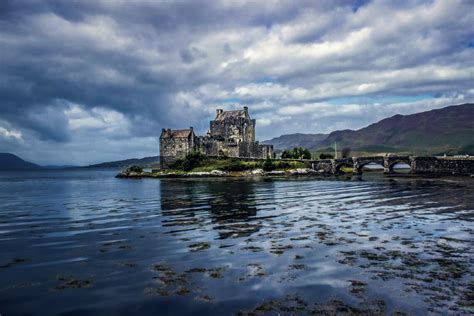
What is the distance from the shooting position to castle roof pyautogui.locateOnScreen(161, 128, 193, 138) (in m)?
159

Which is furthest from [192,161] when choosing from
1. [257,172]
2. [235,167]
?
[257,172]

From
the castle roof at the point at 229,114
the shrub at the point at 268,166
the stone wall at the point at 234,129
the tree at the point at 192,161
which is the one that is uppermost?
the castle roof at the point at 229,114

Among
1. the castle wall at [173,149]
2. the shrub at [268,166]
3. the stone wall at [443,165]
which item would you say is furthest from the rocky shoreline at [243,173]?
the stone wall at [443,165]

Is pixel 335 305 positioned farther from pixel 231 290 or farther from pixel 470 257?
pixel 470 257

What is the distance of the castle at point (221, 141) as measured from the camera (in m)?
159

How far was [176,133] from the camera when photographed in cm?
16062

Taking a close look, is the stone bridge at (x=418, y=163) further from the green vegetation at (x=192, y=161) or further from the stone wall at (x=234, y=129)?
the green vegetation at (x=192, y=161)

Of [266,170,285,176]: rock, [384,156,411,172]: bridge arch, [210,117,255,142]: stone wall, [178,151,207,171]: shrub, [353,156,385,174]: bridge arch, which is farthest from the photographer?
[210,117,255,142]: stone wall

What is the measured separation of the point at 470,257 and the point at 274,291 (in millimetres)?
11851

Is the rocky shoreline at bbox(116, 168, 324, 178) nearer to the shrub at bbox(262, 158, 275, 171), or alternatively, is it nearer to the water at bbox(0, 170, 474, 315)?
the shrub at bbox(262, 158, 275, 171)

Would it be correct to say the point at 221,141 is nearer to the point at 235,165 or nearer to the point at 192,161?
the point at 192,161

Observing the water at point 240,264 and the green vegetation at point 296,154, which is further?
the green vegetation at point 296,154

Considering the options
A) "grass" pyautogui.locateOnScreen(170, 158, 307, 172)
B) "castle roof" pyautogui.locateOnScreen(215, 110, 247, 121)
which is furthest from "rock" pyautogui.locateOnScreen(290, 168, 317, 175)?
"castle roof" pyautogui.locateOnScreen(215, 110, 247, 121)

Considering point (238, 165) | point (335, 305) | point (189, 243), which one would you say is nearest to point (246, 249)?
point (189, 243)
